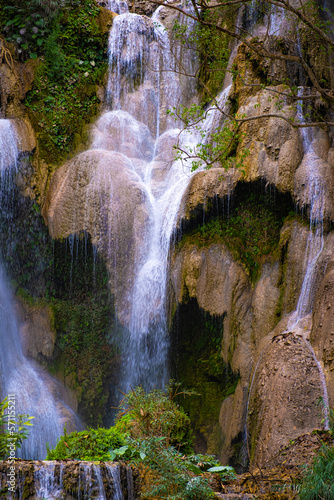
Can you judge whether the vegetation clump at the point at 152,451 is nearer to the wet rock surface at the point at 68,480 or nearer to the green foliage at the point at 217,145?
the wet rock surface at the point at 68,480

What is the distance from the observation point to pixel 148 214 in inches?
518

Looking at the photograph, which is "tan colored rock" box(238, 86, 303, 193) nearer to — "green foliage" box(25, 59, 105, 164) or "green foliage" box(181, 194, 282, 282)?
"green foliage" box(181, 194, 282, 282)

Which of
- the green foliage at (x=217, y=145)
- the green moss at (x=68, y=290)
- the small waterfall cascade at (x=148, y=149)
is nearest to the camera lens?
the green foliage at (x=217, y=145)

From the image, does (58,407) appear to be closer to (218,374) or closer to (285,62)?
(218,374)

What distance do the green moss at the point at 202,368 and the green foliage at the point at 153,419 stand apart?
7.50ft

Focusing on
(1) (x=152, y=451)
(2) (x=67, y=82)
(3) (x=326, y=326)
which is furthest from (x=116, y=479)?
(2) (x=67, y=82)

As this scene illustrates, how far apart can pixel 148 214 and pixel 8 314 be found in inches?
185

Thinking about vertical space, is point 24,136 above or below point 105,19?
below

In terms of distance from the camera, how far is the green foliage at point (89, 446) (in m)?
6.61

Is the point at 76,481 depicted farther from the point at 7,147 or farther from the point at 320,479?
the point at 7,147

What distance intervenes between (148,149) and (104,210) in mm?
3863

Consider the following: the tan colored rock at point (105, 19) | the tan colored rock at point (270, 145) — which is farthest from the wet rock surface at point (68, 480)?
the tan colored rock at point (105, 19)

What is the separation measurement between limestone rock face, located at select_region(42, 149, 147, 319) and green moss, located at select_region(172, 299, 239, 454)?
2.10 meters

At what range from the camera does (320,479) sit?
548 centimetres
